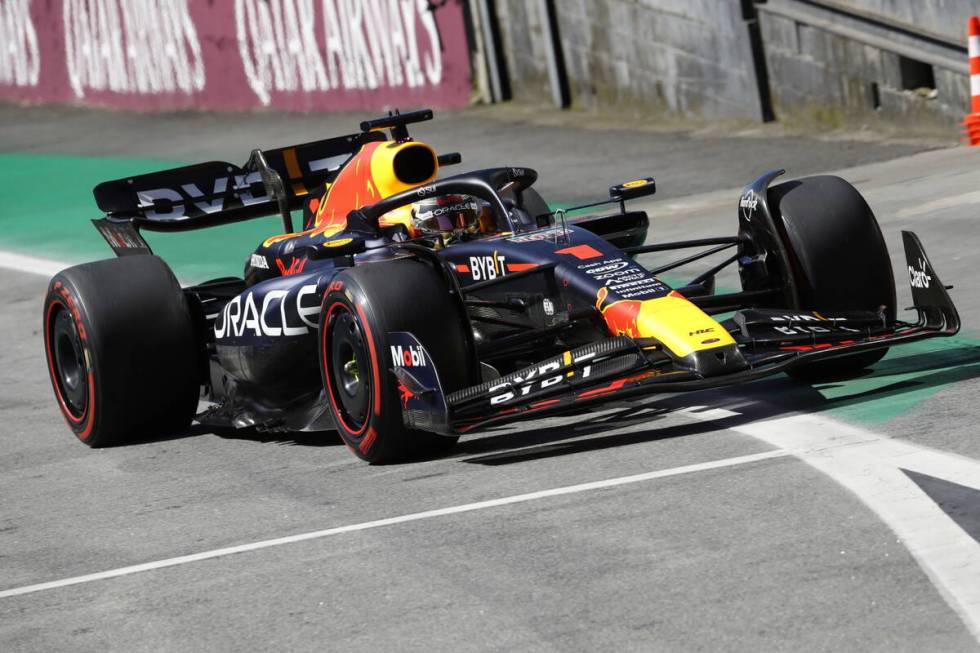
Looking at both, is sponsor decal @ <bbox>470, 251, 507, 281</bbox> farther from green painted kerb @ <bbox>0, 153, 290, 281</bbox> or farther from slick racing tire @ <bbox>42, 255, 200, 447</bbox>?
green painted kerb @ <bbox>0, 153, 290, 281</bbox>

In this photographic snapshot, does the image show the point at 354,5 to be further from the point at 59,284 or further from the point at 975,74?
the point at 59,284

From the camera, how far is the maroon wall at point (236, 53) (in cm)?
2341

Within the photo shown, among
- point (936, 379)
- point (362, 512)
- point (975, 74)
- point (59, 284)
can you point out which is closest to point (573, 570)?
point (362, 512)

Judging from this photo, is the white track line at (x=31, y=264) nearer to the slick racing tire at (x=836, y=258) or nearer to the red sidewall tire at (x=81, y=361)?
the red sidewall tire at (x=81, y=361)

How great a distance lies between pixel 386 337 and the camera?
6.79 meters

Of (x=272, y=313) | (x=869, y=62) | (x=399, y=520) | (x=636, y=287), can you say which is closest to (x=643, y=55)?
(x=869, y=62)

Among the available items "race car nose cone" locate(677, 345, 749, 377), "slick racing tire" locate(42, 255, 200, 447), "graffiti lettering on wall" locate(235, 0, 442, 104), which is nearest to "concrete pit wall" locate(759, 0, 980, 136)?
"graffiti lettering on wall" locate(235, 0, 442, 104)

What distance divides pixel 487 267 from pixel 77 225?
38.9 ft

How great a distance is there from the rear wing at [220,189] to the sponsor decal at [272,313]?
1.41 m

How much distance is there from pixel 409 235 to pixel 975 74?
27.3 ft

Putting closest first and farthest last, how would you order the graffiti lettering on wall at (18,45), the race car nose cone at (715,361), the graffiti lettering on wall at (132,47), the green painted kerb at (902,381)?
1. the race car nose cone at (715,361)
2. the green painted kerb at (902,381)
3. the graffiti lettering on wall at (132,47)
4. the graffiti lettering on wall at (18,45)

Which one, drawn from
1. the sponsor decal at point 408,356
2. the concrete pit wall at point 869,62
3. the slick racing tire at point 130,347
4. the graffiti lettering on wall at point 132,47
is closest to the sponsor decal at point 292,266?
the slick racing tire at point 130,347

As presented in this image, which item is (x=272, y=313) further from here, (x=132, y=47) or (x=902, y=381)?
(x=132, y=47)

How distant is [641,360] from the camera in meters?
6.69
